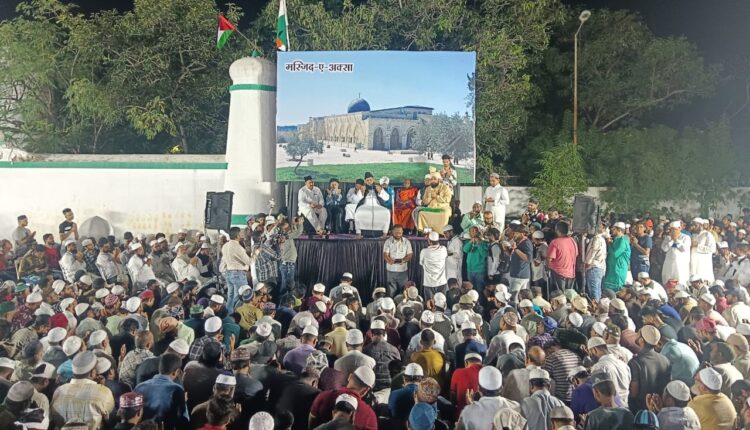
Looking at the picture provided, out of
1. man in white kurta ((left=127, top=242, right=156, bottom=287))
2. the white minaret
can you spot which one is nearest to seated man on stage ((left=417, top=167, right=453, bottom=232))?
the white minaret

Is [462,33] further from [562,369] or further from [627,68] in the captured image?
[562,369]

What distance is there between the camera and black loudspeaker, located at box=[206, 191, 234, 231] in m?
10.9

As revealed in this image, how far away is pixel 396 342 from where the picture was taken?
7.31 meters

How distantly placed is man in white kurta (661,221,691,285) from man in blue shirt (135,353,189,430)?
28.1 ft

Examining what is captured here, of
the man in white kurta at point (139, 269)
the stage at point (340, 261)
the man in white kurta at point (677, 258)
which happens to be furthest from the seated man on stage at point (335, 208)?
the man in white kurta at point (677, 258)

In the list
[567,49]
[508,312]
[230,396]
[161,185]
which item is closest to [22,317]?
[230,396]

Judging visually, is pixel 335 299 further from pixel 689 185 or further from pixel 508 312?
pixel 689 185

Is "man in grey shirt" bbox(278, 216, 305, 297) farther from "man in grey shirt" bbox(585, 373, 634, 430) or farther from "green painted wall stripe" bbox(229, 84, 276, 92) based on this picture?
"man in grey shirt" bbox(585, 373, 634, 430)

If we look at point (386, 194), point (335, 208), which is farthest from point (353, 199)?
point (386, 194)

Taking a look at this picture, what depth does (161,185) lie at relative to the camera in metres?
15.7

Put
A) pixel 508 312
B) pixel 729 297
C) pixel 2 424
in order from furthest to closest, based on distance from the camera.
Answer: pixel 729 297
pixel 508 312
pixel 2 424

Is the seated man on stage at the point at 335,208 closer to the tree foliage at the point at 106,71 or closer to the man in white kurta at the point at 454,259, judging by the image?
the man in white kurta at the point at 454,259

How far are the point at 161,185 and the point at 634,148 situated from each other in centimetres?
1218

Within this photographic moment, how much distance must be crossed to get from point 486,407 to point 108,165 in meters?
12.9
